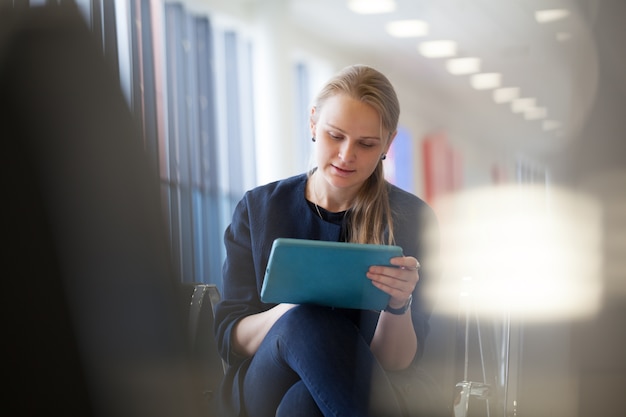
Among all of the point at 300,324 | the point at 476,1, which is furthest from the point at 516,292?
the point at 476,1

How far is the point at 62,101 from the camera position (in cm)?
63

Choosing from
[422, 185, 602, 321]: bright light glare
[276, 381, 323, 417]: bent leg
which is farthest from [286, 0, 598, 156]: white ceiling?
[276, 381, 323, 417]: bent leg

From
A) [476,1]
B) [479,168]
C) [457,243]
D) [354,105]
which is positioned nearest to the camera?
[354,105]

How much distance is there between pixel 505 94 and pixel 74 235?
6.35 metres

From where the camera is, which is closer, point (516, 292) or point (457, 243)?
point (516, 292)

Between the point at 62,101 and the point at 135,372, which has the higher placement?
the point at 62,101

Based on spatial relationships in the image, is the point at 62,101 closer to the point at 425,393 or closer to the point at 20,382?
the point at 20,382

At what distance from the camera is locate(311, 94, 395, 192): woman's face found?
114 cm

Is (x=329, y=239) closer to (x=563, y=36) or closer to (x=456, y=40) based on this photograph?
(x=563, y=36)

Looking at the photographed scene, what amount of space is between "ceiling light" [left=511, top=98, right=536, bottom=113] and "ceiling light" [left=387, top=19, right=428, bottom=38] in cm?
243

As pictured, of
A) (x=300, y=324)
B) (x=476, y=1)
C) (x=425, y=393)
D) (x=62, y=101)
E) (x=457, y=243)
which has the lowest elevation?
(x=457, y=243)

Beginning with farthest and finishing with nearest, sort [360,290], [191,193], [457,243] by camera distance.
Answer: [457,243]
[191,193]
[360,290]

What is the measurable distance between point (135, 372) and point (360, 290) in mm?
356

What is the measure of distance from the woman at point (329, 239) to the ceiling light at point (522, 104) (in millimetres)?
6072
